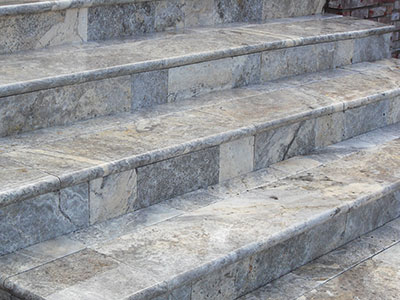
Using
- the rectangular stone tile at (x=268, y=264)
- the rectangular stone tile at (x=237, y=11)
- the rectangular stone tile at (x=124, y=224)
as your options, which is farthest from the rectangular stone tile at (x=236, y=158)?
the rectangular stone tile at (x=237, y=11)

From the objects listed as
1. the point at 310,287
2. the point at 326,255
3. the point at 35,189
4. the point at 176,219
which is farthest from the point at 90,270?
the point at 326,255

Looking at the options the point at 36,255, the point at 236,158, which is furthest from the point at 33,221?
the point at 236,158

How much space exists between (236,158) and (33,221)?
1120mm

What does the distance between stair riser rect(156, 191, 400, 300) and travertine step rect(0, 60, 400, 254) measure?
1.70ft

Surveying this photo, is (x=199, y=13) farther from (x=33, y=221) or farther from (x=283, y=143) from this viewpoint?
(x=33, y=221)

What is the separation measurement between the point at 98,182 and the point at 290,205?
2.78 feet

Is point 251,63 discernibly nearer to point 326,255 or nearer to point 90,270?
point 326,255

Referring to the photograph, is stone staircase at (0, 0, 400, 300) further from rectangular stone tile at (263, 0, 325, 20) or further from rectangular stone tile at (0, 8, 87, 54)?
rectangular stone tile at (263, 0, 325, 20)

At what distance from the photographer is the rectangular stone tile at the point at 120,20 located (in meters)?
4.15

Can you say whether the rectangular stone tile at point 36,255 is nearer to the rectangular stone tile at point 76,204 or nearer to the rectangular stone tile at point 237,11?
the rectangular stone tile at point 76,204

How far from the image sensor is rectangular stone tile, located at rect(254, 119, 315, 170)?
3.75 m

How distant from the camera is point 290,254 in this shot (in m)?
3.22

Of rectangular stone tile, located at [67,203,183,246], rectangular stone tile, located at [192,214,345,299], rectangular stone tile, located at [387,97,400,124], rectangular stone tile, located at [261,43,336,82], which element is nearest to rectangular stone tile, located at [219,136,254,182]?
rectangular stone tile, located at [67,203,183,246]

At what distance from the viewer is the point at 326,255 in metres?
3.43
